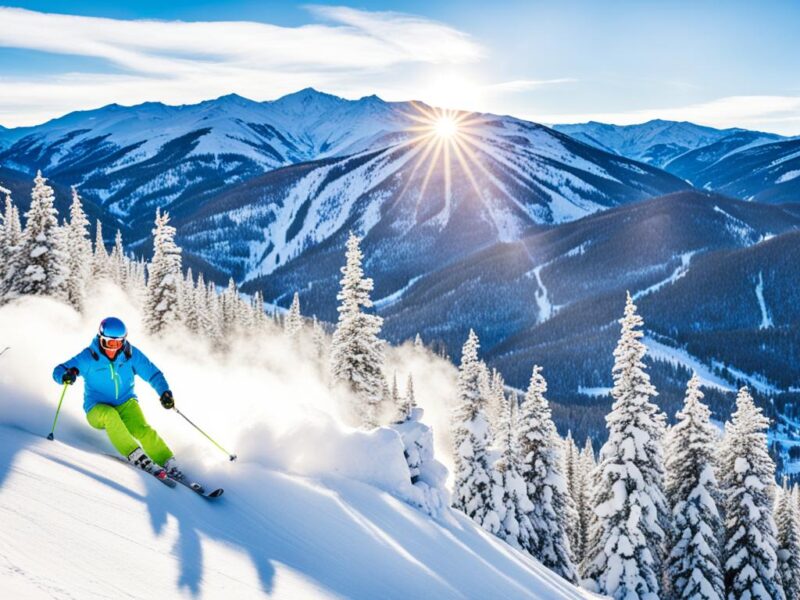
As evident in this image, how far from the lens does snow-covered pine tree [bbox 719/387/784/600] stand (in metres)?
25.0

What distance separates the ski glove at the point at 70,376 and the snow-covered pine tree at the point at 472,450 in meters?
18.8

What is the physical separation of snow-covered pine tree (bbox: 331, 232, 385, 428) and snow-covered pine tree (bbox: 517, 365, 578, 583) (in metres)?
6.57

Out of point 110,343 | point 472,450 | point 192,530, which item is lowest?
point 472,450

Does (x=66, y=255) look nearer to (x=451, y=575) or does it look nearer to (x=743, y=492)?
(x=451, y=575)

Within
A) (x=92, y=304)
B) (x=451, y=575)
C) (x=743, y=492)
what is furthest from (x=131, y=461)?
(x=92, y=304)

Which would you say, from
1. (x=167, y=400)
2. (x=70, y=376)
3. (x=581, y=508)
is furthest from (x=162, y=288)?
(x=581, y=508)

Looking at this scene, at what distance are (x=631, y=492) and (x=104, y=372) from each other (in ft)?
69.3

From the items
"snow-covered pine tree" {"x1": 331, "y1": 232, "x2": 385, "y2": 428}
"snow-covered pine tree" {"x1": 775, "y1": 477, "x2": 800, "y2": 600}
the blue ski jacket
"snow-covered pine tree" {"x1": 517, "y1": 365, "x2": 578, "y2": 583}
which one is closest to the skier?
the blue ski jacket

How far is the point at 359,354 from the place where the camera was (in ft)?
85.6

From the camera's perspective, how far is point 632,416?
24.2m

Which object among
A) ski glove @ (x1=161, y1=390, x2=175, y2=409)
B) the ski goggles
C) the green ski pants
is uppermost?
the ski goggles

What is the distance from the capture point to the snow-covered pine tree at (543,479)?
26.6 meters

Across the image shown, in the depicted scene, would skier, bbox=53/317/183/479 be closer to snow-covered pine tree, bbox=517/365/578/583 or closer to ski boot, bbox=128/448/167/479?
ski boot, bbox=128/448/167/479

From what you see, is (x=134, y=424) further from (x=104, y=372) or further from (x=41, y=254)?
(x=41, y=254)
